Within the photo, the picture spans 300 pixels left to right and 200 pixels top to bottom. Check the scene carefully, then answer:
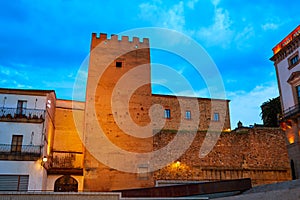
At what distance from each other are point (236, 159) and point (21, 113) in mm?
13926

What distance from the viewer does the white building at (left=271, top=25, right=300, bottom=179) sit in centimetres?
2258

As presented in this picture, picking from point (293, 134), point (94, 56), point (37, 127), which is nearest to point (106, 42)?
point (94, 56)

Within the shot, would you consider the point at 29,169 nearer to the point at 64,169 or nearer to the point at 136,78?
the point at 64,169

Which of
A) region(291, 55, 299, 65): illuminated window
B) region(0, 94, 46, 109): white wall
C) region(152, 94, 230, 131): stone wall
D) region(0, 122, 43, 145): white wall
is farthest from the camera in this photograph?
region(152, 94, 230, 131): stone wall

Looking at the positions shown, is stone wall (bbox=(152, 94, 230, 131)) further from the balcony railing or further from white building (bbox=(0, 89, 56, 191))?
white building (bbox=(0, 89, 56, 191))

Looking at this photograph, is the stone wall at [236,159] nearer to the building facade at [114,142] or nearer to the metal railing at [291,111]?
the building facade at [114,142]

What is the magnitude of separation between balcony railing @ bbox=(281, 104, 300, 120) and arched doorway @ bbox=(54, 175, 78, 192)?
16.3 metres

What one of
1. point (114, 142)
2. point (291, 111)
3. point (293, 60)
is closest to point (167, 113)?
point (114, 142)

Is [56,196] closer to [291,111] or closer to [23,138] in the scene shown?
[23,138]

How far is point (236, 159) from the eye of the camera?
2038 cm

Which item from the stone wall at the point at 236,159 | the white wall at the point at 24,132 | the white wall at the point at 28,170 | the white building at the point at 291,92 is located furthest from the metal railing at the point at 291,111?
the white wall at the point at 28,170

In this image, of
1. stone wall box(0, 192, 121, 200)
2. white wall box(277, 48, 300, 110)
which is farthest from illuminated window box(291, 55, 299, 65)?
stone wall box(0, 192, 121, 200)

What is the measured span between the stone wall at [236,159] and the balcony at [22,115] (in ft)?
24.1

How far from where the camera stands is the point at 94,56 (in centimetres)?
2073
